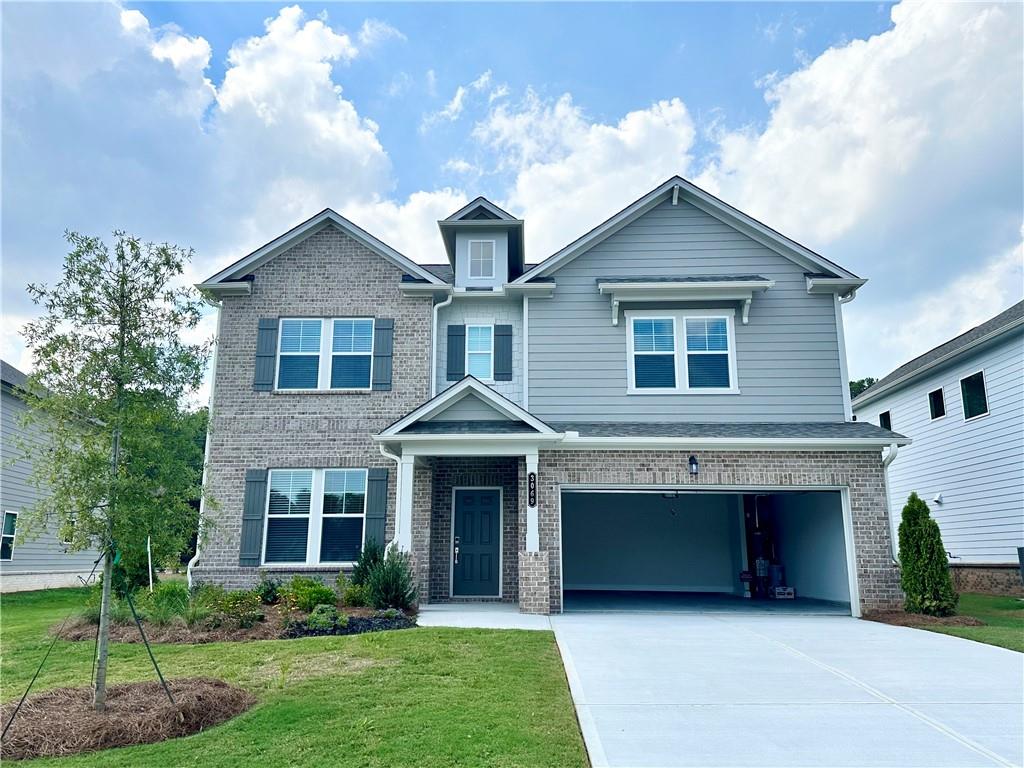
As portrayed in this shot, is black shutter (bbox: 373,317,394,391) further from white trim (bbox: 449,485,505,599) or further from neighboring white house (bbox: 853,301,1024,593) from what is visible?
neighboring white house (bbox: 853,301,1024,593)

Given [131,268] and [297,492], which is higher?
[131,268]

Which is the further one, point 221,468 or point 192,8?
point 221,468

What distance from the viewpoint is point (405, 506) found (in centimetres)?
1214

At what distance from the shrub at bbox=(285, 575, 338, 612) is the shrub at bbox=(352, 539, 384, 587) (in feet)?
1.74

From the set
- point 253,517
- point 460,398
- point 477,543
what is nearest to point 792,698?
point 460,398

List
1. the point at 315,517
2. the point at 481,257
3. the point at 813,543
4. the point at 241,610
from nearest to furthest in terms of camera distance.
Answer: the point at 241,610, the point at 315,517, the point at 813,543, the point at 481,257

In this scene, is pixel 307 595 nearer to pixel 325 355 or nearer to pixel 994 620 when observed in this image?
pixel 325 355

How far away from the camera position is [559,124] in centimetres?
1748

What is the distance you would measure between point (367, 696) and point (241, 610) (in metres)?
4.83

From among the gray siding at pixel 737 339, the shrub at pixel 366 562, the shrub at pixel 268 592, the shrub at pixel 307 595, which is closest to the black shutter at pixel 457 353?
the gray siding at pixel 737 339

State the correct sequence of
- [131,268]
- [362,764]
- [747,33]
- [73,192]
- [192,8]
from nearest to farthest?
1. [362,764]
2. [131,268]
3. [192,8]
4. [73,192]
5. [747,33]

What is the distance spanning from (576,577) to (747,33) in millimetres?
13308

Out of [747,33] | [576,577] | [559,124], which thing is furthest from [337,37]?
[576,577]

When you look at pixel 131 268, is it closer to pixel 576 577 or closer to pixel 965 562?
pixel 576 577
